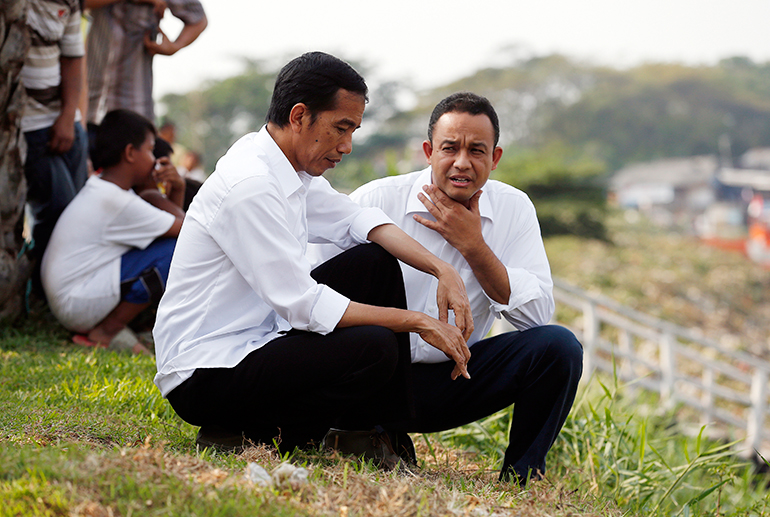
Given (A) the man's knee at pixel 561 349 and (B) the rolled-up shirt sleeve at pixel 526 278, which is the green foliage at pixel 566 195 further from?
(A) the man's knee at pixel 561 349

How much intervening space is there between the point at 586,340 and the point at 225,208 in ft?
19.3

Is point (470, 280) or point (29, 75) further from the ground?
point (29, 75)

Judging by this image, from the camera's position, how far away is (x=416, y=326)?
2.52m

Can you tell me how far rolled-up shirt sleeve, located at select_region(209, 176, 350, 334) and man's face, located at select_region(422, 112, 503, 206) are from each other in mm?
951

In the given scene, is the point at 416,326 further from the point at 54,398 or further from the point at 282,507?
the point at 54,398

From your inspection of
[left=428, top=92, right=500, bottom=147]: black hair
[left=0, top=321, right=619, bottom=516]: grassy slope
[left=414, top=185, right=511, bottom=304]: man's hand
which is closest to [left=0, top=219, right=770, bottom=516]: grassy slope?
[left=0, top=321, right=619, bottom=516]: grassy slope

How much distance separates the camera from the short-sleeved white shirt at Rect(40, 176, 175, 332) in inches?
153

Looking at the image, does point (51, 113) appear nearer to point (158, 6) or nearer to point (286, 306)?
point (158, 6)

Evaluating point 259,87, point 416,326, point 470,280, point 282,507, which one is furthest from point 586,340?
point 259,87

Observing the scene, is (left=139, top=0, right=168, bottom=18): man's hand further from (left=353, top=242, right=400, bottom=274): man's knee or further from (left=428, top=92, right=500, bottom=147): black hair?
(left=353, top=242, right=400, bottom=274): man's knee

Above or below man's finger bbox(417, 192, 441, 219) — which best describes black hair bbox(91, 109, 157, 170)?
above

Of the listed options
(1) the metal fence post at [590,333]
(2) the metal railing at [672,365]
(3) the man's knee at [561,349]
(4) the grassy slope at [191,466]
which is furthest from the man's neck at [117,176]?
(1) the metal fence post at [590,333]

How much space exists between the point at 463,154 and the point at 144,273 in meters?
1.89

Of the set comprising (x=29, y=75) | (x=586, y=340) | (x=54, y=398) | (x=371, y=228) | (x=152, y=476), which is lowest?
(x=586, y=340)
